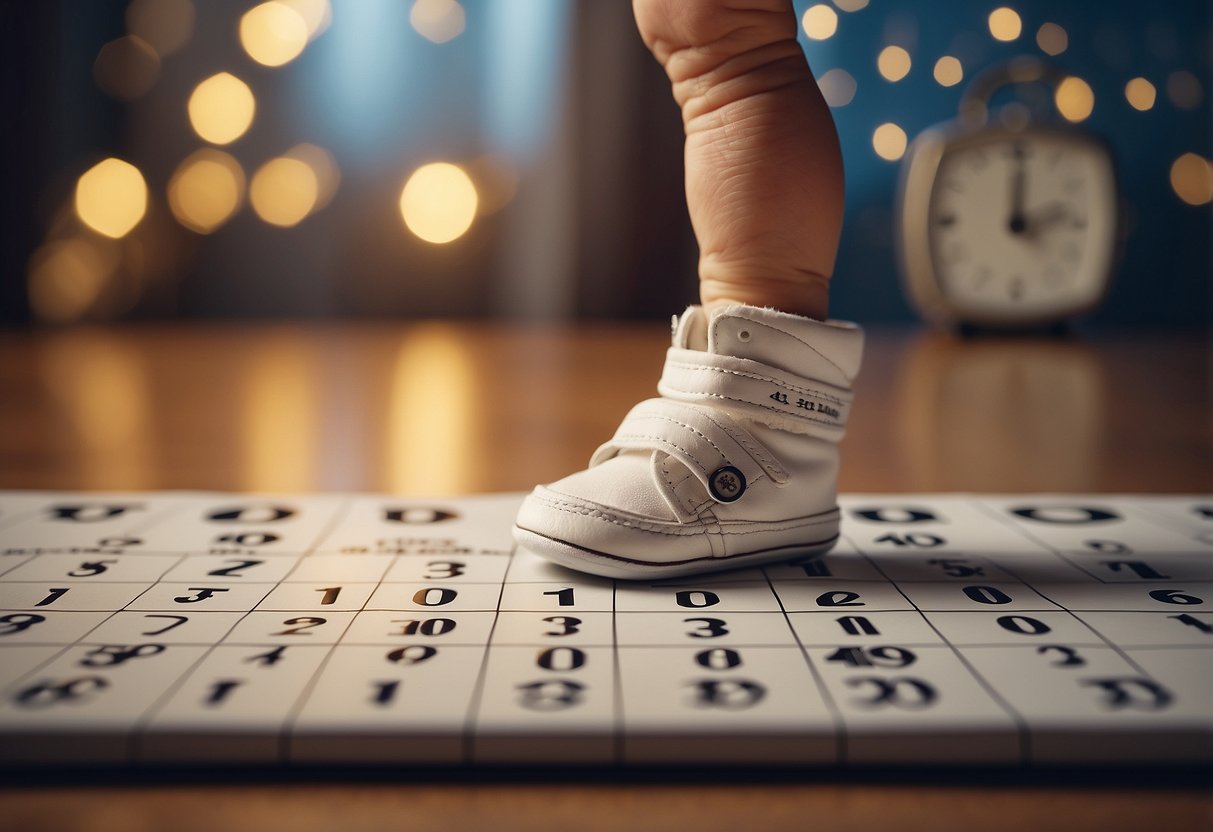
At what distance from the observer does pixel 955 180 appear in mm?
1970

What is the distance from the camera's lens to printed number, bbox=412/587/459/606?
0.52 meters

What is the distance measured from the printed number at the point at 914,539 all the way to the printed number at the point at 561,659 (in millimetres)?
292

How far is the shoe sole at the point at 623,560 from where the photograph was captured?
554 mm

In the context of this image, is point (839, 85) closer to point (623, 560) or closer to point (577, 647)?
point (623, 560)

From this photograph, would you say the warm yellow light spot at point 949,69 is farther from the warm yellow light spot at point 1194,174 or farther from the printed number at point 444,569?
the printed number at point 444,569

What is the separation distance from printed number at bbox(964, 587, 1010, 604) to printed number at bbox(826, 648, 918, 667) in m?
0.10

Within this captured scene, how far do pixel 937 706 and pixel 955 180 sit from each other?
1.78 metres

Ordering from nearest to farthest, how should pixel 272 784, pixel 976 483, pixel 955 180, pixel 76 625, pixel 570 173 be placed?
pixel 272 784 → pixel 76 625 → pixel 976 483 → pixel 955 180 → pixel 570 173

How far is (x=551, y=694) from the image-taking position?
0.40m

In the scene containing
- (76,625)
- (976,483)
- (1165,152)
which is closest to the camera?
(76,625)

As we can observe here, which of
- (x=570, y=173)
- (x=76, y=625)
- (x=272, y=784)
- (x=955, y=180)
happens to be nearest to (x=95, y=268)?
(x=570, y=173)

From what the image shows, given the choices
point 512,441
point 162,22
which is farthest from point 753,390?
point 162,22

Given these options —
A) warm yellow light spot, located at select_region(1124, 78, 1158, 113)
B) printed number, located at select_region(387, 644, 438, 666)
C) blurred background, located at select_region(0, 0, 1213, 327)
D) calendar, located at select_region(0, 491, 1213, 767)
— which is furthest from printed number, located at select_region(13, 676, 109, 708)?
warm yellow light spot, located at select_region(1124, 78, 1158, 113)

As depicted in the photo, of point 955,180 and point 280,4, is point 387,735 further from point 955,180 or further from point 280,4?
point 280,4
